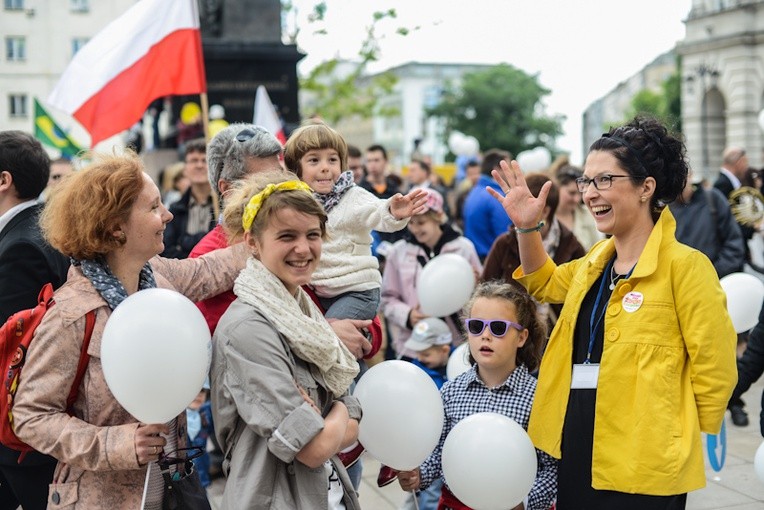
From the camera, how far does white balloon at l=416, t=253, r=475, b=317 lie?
19.6 ft

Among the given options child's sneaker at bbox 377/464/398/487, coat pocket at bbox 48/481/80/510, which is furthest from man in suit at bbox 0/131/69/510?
child's sneaker at bbox 377/464/398/487

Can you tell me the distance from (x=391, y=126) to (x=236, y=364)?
121 metres

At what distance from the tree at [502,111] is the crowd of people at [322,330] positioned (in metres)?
82.1

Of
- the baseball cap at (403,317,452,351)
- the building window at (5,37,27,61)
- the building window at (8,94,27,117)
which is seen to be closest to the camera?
the baseball cap at (403,317,452,351)

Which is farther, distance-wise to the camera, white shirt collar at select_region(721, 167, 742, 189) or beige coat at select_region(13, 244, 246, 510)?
white shirt collar at select_region(721, 167, 742, 189)

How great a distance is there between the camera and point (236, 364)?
2.92 m

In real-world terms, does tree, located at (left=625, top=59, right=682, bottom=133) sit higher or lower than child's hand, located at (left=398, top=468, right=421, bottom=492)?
higher

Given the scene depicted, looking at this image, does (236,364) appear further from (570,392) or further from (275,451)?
(570,392)

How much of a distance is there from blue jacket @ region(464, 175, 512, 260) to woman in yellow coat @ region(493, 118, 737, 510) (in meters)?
3.64

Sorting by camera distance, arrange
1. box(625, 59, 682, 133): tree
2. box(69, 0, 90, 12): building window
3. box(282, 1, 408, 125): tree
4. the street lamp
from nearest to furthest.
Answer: box(282, 1, 408, 125): tree < the street lamp < box(69, 0, 90, 12): building window < box(625, 59, 682, 133): tree

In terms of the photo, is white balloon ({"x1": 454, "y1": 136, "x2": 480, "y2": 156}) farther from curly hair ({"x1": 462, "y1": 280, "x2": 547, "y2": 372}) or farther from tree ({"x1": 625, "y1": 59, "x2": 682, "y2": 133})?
tree ({"x1": 625, "y1": 59, "x2": 682, "y2": 133})

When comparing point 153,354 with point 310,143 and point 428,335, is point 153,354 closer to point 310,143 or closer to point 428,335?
point 310,143

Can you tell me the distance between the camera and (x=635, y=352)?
131 inches

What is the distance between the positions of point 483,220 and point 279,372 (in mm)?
4743
